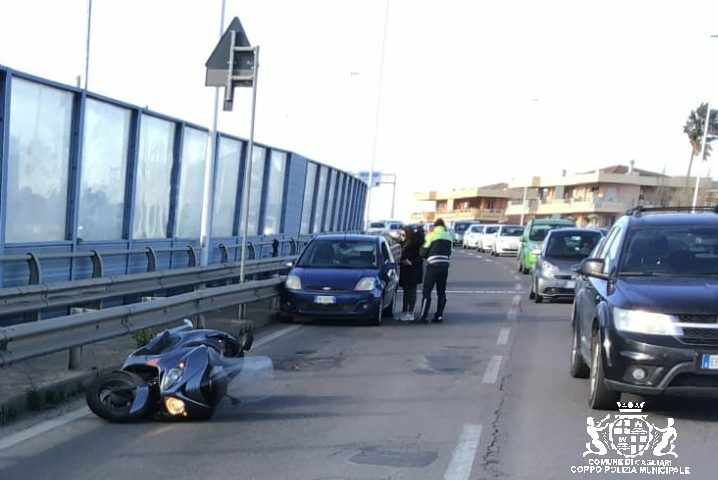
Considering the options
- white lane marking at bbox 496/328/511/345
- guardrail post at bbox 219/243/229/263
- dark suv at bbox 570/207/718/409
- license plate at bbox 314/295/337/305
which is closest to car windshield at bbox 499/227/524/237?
guardrail post at bbox 219/243/229/263

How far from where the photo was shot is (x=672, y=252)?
795cm

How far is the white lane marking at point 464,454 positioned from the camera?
577 cm

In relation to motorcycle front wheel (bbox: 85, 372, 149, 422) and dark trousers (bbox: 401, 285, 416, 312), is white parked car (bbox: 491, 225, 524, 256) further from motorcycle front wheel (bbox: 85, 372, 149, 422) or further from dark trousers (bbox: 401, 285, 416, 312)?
motorcycle front wheel (bbox: 85, 372, 149, 422)

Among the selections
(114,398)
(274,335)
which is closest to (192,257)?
(274,335)

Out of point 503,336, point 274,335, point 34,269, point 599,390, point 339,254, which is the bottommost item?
point 274,335

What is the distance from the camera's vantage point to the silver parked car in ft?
59.5

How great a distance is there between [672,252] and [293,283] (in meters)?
7.60

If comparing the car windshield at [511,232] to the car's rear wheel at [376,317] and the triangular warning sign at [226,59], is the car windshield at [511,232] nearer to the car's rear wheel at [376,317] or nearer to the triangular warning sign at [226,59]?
the car's rear wheel at [376,317]

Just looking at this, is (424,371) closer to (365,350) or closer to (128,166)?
(365,350)

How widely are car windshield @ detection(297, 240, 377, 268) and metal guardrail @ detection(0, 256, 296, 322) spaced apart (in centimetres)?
172

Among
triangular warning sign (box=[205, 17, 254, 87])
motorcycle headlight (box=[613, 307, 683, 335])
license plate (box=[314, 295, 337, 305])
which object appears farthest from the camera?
license plate (box=[314, 295, 337, 305])

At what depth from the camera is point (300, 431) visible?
7.01 m

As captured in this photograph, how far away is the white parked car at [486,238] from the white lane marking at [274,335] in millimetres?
32852

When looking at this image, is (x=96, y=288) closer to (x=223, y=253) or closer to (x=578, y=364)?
(x=578, y=364)
